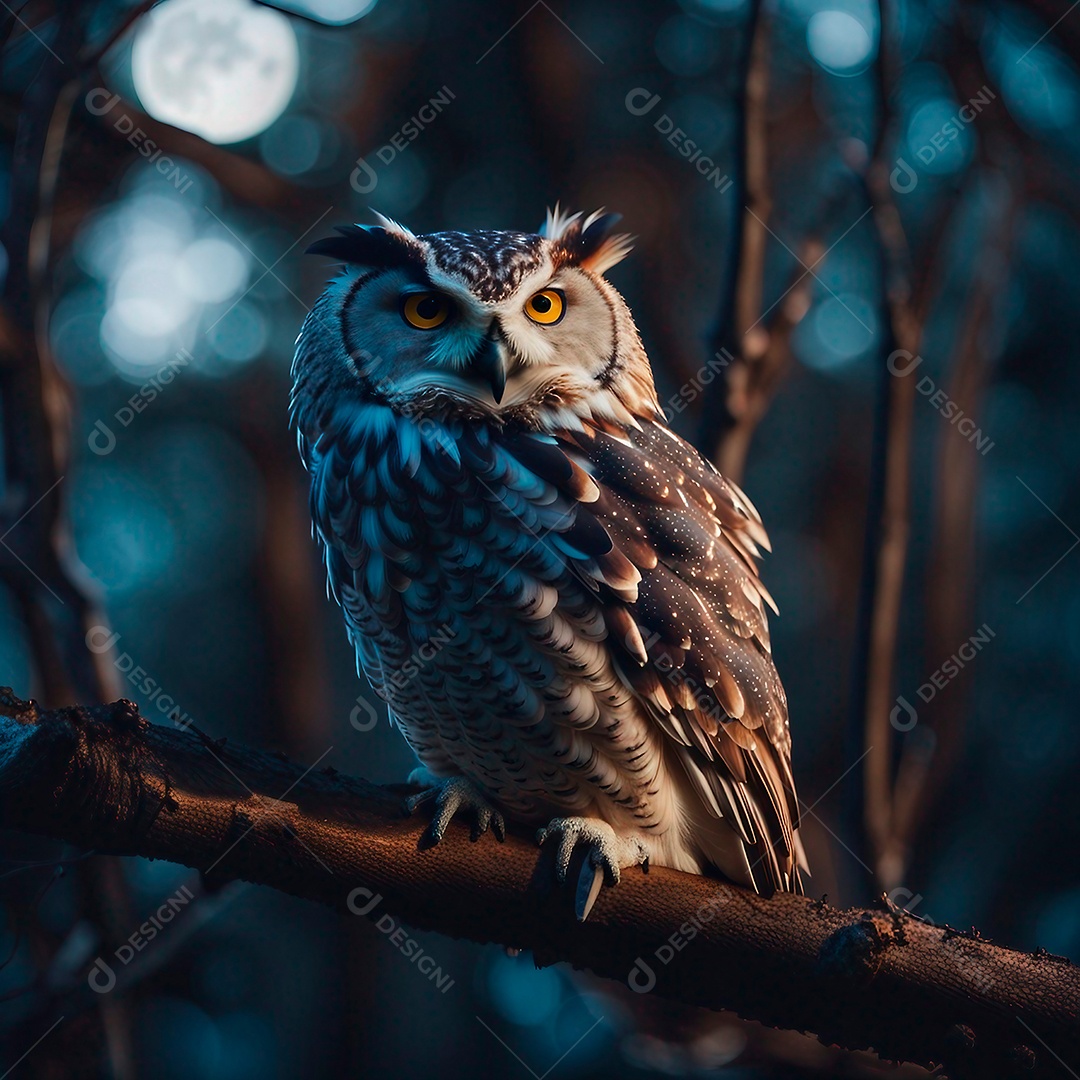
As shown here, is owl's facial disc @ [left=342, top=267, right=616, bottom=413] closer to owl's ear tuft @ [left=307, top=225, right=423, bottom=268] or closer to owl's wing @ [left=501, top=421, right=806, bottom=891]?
owl's ear tuft @ [left=307, top=225, right=423, bottom=268]

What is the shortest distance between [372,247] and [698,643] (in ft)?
3.31

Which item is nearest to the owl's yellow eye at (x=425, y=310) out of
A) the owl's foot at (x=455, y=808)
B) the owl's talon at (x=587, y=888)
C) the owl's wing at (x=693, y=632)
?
the owl's wing at (x=693, y=632)

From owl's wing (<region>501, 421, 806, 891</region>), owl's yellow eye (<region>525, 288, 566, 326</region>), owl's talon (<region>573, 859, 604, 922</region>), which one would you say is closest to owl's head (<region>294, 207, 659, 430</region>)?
owl's yellow eye (<region>525, 288, 566, 326</region>)

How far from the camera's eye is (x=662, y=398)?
17.3 feet

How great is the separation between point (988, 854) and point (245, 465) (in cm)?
472

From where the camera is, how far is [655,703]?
5.43ft

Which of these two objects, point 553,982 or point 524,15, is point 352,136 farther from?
point 553,982

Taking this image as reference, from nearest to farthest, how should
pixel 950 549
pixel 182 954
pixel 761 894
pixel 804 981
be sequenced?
1. pixel 804 981
2. pixel 761 894
3. pixel 950 549
4. pixel 182 954

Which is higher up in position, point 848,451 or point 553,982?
point 848,451

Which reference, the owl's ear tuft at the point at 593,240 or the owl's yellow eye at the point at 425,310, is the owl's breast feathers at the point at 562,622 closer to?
the owl's yellow eye at the point at 425,310

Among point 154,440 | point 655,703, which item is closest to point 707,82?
point 154,440

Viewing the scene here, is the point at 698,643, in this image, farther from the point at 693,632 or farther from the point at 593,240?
the point at 593,240

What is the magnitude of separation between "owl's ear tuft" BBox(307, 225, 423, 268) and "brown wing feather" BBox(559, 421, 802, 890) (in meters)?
0.49

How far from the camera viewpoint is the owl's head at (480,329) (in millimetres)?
1741
